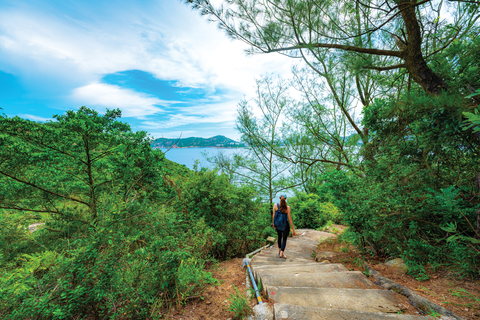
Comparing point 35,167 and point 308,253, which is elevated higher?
point 35,167

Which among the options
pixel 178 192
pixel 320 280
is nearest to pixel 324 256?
pixel 320 280

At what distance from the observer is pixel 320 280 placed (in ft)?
9.91

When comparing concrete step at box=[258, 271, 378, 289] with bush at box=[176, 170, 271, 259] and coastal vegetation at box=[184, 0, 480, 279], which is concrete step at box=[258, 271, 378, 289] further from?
bush at box=[176, 170, 271, 259]

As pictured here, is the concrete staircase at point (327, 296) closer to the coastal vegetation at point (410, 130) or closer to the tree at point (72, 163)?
the coastal vegetation at point (410, 130)

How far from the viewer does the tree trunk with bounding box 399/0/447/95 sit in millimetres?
2861

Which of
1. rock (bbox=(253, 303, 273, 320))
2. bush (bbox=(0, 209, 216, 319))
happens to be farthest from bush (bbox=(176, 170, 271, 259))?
rock (bbox=(253, 303, 273, 320))

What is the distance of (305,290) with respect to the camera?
8.54ft

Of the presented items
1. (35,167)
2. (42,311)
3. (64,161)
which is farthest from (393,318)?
(35,167)

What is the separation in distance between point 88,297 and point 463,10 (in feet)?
25.5

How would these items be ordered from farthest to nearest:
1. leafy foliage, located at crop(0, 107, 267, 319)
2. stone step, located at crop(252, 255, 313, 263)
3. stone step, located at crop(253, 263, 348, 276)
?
stone step, located at crop(252, 255, 313, 263) → stone step, located at crop(253, 263, 348, 276) → leafy foliage, located at crop(0, 107, 267, 319)

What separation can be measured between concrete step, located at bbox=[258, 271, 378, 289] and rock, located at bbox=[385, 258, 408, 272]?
2.26ft

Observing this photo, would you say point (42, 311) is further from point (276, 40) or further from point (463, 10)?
point (463, 10)

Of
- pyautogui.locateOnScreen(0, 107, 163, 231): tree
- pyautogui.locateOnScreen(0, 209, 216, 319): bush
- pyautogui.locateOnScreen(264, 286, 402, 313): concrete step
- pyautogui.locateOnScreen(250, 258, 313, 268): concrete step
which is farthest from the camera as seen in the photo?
pyautogui.locateOnScreen(250, 258, 313, 268): concrete step

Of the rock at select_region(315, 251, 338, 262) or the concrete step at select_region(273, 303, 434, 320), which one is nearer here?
the concrete step at select_region(273, 303, 434, 320)
